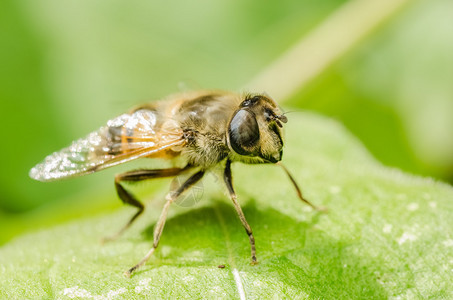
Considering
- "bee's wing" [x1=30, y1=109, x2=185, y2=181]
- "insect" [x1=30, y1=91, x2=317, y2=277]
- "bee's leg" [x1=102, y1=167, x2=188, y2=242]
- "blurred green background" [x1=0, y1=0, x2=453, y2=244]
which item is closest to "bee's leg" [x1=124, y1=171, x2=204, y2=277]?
"insect" [x1=30, y1=91, x2=317, y2=277]

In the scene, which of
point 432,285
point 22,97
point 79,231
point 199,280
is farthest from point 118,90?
point 432,285

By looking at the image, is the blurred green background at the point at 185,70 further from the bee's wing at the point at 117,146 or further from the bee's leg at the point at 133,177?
the bee's wing at the point at 117,146

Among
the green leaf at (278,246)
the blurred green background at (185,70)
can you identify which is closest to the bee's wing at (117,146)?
the green leaf at (278,246)

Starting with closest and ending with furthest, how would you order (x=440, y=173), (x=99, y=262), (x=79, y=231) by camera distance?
1. (x=99, y=262)
2. (x=79, y=231)
3. (x=440, y=173)

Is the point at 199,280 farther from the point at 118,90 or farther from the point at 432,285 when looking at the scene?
the point at 118,90

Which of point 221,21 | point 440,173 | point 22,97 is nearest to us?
point 440,173

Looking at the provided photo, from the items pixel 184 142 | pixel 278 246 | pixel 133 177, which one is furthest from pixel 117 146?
pixel 278 246

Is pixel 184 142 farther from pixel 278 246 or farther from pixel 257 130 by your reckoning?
pixel 278 246
